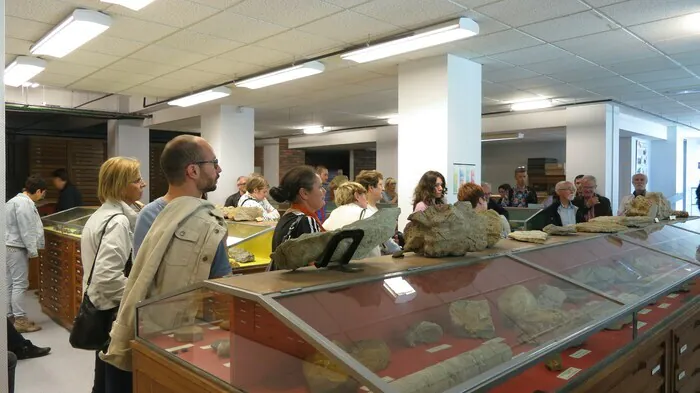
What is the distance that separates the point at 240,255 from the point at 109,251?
1671mm

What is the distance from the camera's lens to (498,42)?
5.49 meters

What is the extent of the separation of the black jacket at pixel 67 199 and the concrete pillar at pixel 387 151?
7.36m

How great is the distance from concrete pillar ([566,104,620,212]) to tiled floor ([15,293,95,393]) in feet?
27.5

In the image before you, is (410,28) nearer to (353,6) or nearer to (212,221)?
(353,6)

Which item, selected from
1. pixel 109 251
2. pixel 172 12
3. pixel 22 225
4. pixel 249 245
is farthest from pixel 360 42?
pixel 22 225

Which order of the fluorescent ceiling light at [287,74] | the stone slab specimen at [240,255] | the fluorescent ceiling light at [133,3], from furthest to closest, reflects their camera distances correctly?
1. the fluorescent ceiling light at [287,74]
2. the stone slab specimen at [240,255]
3. the fluorescent ceiling light at [133,3]

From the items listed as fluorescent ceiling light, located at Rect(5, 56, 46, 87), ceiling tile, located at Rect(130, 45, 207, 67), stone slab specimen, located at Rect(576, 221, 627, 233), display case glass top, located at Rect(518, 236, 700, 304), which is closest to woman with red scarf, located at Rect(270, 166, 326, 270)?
display case glass top, located at Rect(518, 236, 700, 304)

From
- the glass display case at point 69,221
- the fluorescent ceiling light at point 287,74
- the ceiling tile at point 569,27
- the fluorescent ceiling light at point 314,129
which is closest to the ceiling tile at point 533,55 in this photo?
the ceiling tile at point 569,27

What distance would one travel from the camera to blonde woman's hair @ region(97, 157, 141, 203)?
295cm

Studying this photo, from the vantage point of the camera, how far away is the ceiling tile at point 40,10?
14.6ft

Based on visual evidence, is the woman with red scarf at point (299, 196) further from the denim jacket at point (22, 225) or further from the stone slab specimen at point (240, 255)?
the denim jacket at point (22, 225)

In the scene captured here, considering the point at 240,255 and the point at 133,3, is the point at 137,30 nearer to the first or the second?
the point at 133,3

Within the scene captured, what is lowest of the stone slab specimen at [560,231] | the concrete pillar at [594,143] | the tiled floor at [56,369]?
the tiled floor at [56,369]

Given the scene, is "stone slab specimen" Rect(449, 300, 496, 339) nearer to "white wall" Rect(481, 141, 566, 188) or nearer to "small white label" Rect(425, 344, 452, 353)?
"small white label" Rect(425, 344, 452, 353)
